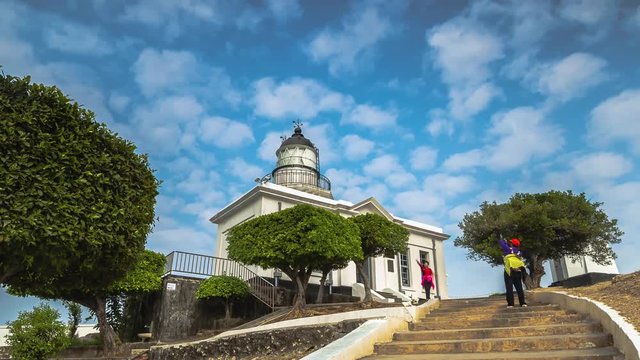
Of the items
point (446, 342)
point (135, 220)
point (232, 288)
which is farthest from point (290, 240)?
point (446, 342)

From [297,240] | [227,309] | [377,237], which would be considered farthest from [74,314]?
[377,237]

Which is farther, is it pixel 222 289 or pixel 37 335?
pixel 222 289

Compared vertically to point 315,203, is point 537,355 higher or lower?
lower

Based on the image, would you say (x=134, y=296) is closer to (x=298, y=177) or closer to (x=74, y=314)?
(x=74, y=314)

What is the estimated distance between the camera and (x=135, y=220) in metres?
8.46

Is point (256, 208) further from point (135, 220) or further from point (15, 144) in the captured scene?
point (15, 144)

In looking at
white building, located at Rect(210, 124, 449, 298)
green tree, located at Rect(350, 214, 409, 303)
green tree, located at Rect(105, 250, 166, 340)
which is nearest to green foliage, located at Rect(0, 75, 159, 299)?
green tree, located at Rect(105, 250, 166, 340)

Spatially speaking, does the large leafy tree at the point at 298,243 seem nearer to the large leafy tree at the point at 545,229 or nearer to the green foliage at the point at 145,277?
the green foliage at the point at 145,277

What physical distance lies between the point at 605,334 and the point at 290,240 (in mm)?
9675

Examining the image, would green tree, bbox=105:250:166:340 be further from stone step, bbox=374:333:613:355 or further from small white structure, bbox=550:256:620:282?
small white structure, bbox=550:256:620:282

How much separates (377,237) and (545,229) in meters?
8.63

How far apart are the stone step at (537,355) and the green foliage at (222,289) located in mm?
10826

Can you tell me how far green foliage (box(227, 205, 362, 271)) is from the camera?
14117 mm

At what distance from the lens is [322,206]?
21.6 meters
